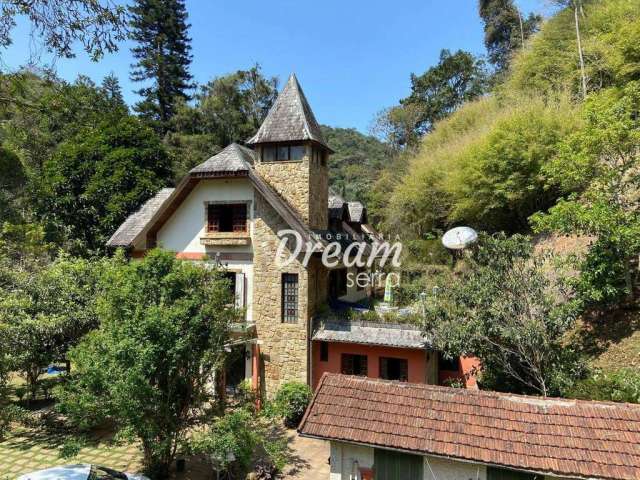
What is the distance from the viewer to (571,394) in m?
9.99

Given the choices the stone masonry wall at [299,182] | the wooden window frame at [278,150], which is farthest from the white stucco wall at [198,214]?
the wooden window frame at [278,150]

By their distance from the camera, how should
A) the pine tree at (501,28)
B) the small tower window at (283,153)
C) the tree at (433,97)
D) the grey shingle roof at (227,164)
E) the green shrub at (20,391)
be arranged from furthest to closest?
the pine tree at (501,28) < the tree at (433,97) < the small tower window at (283,153) < the grey shingle roof at (227,164) < the green shrub at (20,391)

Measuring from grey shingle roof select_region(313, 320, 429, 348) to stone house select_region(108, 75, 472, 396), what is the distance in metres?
0.04

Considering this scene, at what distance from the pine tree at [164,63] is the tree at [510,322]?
119ft

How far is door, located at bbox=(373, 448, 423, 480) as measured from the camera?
7.63m

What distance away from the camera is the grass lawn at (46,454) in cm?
1122

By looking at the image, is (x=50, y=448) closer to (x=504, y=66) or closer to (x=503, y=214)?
(x=503, y=214)

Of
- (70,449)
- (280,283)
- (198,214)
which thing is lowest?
(70,449)

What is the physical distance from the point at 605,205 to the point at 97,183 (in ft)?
76.7

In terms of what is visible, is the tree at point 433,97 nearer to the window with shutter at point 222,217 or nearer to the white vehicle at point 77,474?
the window with shutter at point 222,217

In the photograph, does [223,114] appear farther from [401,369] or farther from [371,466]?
[371,466]

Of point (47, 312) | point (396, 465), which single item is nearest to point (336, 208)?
point (47, 312)

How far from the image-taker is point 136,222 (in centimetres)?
1916

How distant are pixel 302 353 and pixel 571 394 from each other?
347 inches
